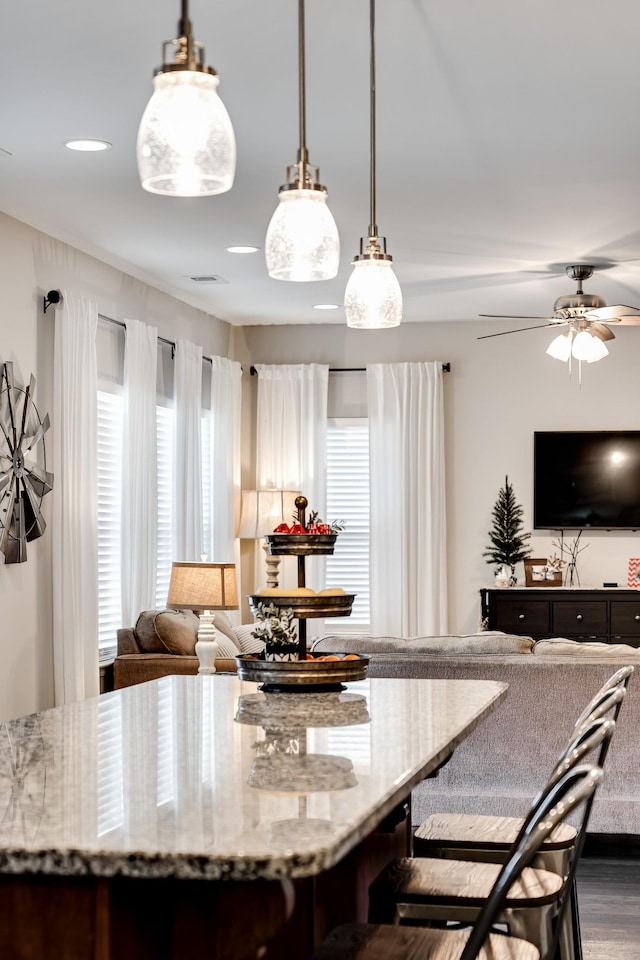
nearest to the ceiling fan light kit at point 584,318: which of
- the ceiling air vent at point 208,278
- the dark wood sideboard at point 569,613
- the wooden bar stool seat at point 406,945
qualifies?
the dark wood sideboard at point 569,613

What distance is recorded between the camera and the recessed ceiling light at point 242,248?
262 inches

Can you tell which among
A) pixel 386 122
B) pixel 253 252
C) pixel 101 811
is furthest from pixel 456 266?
pixel 101 811

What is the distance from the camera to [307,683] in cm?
260

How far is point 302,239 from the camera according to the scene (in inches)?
82.9

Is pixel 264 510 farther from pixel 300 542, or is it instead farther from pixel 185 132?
pixel 185 132

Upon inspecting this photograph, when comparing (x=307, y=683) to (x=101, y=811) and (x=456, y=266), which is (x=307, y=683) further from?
(x=456, y=266)

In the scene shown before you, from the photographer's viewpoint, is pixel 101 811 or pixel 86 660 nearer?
pixel 101 811

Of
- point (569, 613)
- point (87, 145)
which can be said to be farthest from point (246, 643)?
point (87, 145)

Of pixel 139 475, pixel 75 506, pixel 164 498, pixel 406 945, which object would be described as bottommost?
pixel 406 945

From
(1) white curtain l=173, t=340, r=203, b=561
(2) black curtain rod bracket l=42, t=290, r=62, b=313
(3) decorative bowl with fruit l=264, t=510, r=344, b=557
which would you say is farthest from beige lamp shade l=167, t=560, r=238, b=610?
(3) decorative bowl with fruit l=264, t=510, r=344, b=557

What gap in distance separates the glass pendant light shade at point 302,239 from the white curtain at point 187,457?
18.7ft

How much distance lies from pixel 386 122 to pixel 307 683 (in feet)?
9.10

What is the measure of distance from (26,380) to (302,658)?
374cm

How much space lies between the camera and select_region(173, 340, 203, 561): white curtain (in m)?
7.76
